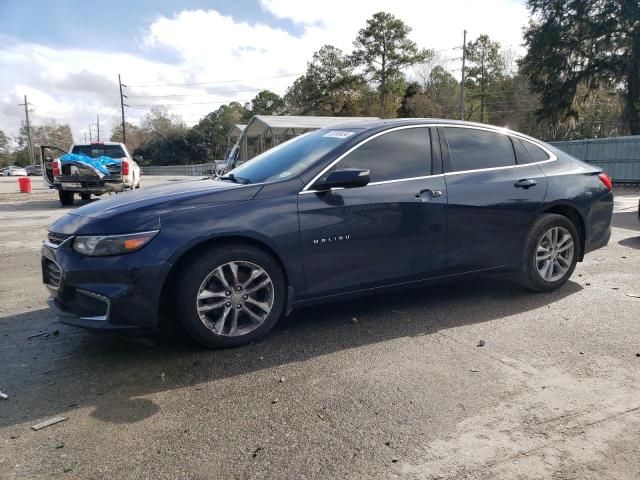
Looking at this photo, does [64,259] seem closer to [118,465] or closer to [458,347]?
[118,465]

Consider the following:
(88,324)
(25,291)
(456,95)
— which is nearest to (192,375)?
(88,324)

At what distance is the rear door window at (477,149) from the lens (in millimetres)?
4535

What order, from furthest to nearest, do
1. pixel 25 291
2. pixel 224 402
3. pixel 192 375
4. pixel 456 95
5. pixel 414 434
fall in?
1. pixel 456 95
2. pixel 25 291
3. pixel 192 375
4. pixel 224 402
5. pixel 414 434

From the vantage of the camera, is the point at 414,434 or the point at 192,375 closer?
the point at 414,434

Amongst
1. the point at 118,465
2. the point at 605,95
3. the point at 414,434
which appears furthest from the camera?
the point at 605,95

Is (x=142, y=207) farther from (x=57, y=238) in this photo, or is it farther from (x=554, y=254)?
(x=554, y=254)

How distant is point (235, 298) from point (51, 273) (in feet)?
4.43

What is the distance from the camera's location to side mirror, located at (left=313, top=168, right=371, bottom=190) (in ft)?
12.4

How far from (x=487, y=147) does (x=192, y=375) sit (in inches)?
129

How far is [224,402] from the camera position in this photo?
2.96 metres

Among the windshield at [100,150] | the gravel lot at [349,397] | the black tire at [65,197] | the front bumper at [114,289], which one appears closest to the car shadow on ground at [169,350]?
the gravel lot at [349,397]

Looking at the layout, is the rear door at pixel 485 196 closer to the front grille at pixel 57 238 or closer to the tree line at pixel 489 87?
the front grille at pixel 57 238

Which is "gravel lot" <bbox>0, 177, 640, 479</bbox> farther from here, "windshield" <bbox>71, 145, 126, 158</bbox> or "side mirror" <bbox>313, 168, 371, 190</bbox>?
"windshield" <bbox>71, 145, 126, 158</bbox>

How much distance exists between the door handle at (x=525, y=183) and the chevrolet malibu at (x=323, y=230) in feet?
0.04
